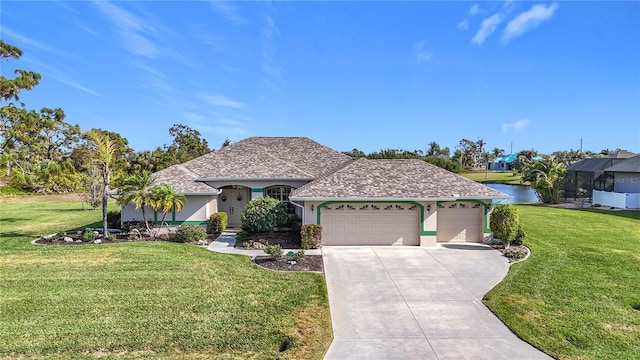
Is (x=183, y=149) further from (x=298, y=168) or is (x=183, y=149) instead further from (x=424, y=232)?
(x=424, y=232)

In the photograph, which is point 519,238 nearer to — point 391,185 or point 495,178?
point 391,185

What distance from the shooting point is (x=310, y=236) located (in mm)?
16547

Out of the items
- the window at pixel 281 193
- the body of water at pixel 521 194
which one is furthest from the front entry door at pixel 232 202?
the body of water at pixel 521 194

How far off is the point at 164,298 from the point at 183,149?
166ft

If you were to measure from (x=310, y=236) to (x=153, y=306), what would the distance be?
790 cm

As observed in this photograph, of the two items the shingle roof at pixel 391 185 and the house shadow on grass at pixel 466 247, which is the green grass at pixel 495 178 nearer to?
the shingle roof at pixel 391 185

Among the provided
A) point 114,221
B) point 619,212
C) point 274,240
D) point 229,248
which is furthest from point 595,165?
point 114,221

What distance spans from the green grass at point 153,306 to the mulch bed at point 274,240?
1.85 m

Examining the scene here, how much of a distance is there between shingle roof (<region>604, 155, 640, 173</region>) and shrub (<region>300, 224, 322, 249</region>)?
27.6 metres

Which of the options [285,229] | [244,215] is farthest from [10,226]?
[285,229]

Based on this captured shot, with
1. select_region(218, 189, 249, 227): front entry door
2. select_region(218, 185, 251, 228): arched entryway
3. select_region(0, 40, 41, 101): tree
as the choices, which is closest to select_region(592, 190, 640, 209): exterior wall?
select_region(218, 185, 251, 228): arched entryway

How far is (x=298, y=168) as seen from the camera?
23.0 meters

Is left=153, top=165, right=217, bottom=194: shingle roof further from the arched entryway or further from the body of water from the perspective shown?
the body of water

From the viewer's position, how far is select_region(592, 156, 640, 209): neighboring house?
96.1ft
